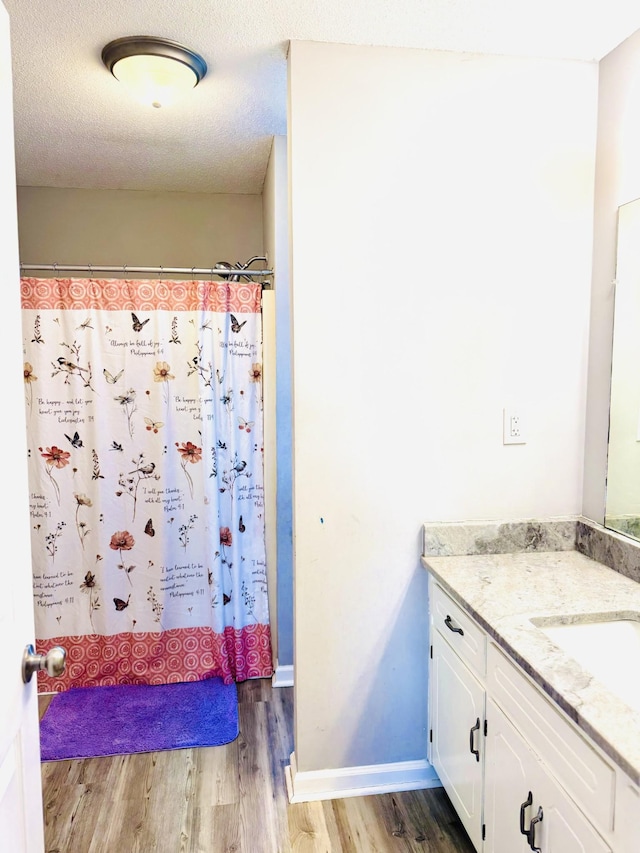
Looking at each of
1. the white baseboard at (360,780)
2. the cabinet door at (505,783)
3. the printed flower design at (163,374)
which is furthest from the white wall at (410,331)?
the printed flower design at (163,374)

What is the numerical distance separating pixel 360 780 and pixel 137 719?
3.28 ft

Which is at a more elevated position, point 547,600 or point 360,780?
point 547,600

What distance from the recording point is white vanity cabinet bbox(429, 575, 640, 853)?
3.48 ft

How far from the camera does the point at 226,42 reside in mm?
1851

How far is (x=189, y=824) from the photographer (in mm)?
1920

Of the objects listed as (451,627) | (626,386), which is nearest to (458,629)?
(451,627)

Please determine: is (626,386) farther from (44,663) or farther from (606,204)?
(44,663)

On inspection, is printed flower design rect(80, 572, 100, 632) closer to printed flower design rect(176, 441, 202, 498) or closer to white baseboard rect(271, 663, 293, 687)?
printed flower design rect(176, 441, 202, 498)

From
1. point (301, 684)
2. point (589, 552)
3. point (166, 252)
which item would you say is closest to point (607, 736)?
point (589, 552)

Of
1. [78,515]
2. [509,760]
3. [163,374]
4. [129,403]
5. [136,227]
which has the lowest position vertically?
[509,760]

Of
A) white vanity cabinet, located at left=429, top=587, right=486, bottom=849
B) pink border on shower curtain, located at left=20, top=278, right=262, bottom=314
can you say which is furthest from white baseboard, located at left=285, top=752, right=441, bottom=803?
pink border on shower curtain, located at left=20, top=278, right=262, bottom=314

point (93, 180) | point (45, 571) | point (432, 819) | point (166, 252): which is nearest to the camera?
point (432, 819)

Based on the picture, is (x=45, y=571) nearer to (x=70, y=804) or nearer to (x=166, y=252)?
(x=70, y=804)

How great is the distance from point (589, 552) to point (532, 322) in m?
0.78
